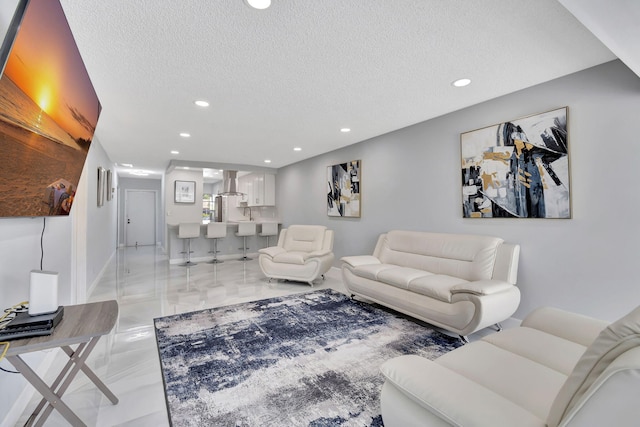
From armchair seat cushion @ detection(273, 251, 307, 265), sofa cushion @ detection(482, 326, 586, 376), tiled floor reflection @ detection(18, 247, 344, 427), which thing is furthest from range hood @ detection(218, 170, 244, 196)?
sofa cushion @ detection(482, 326, 586, 376)

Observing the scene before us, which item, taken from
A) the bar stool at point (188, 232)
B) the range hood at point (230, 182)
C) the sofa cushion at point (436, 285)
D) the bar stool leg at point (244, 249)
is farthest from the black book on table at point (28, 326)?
the range hood at point (230, 182)

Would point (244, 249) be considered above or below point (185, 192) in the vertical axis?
below

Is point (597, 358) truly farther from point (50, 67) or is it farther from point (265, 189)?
point (265, 189)

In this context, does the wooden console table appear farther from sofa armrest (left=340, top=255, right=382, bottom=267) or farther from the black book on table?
sofa armrest (left=340, top=255, right=382, bottom=267)

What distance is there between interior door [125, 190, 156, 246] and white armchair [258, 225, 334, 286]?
6.97m

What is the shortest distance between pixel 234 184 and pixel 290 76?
521 cm

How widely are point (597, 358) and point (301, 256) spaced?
4.05 metres

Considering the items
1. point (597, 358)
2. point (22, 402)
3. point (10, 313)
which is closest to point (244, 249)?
point (22, 402)

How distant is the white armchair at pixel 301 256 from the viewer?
14.9 feet

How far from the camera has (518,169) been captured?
111 inches

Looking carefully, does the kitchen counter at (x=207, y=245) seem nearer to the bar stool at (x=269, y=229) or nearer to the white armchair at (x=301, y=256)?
the bar stool at (x=269, y=229)

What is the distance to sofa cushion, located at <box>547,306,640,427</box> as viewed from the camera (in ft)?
2.44

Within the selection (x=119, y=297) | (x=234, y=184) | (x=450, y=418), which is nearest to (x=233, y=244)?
(x=234, y=184)

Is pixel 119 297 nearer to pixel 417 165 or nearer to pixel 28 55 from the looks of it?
pixel 28 55
